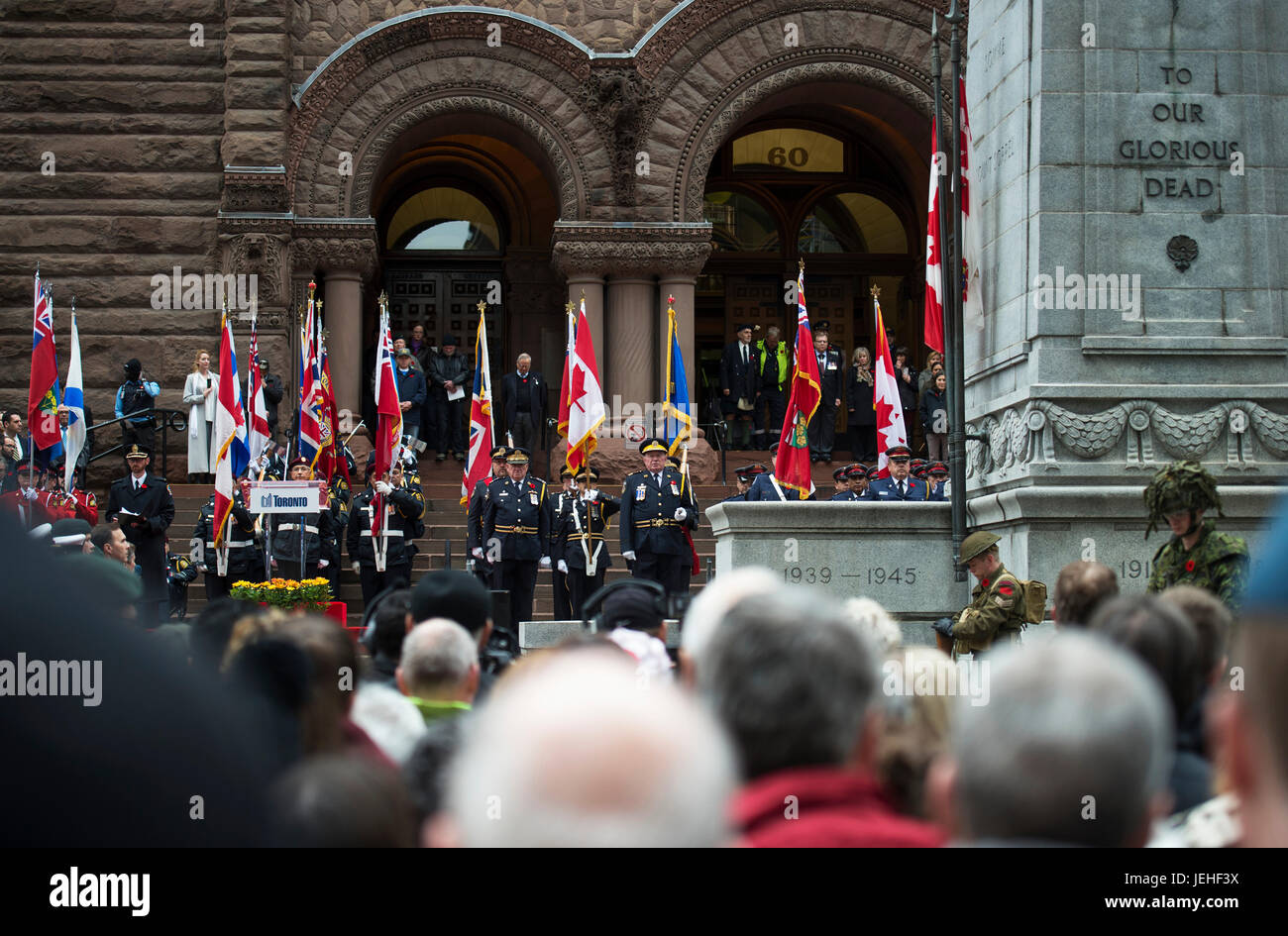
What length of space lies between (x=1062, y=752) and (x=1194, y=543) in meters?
5.97

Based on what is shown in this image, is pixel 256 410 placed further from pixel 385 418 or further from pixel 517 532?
pixel 517 532

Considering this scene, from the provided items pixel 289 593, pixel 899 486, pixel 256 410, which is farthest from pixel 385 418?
pixel 899 486

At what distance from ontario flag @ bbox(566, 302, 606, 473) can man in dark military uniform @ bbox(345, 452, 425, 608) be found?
1836 mm

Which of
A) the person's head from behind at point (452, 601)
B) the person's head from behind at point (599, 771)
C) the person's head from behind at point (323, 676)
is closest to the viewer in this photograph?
the person's head from behind at point (599, 771)

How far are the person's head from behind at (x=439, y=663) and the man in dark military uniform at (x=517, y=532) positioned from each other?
37.0 ft

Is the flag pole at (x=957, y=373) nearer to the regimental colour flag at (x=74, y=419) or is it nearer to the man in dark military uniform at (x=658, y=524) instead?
the man in dark military uniform at (x=658, y=524)

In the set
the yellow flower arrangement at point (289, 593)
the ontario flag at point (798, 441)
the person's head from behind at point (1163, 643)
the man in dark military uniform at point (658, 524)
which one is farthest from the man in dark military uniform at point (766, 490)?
the person's head from behind at point (1163, 643)

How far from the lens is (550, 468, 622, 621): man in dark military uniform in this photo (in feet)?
53.4

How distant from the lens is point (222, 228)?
852 inches

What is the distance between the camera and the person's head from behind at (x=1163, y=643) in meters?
4.11

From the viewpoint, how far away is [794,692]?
255 centimetres

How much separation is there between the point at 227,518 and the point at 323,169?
788cm
